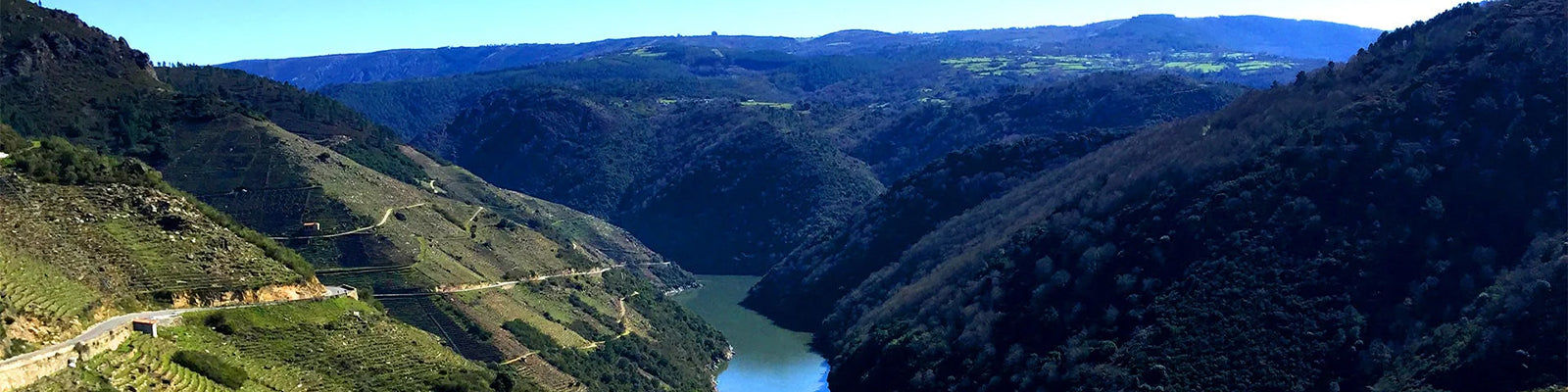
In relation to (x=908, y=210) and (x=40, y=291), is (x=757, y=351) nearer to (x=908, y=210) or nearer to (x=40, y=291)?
(x=908, y=210)

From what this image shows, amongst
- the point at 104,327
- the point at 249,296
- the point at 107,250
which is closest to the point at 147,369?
the point at 104,327

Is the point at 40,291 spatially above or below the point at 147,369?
above

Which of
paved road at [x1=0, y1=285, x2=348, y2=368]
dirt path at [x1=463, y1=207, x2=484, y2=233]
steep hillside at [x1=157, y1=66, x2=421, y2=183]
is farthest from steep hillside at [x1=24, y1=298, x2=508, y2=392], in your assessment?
steep hillside at [x1=157, y1=66, x2=421, y2=183]

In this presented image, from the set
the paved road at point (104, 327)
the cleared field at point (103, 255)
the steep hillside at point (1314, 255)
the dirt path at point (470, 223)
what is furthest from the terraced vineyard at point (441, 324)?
the steep hillside at point (1314, 255)

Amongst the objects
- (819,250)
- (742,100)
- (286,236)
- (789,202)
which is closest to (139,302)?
(286,236)

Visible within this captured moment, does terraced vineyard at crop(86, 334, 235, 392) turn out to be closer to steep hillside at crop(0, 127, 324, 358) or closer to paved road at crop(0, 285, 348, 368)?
paved road at crop(0, 285, 348, 368)

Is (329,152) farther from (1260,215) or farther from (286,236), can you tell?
(1260,215)
